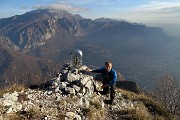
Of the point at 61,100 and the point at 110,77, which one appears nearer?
the point at 61,100

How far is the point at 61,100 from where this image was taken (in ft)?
55.1

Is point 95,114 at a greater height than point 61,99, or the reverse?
point 61,99

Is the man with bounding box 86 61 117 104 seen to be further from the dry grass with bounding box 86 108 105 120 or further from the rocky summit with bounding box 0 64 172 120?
the dry grass with bounding box 86 108 105 120

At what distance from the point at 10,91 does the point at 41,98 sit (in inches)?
92.7

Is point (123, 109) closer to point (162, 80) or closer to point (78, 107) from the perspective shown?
point (78, 107)

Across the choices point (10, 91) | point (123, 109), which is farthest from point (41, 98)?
point (123, 109)

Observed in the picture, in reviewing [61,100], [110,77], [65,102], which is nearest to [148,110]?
[110,77]

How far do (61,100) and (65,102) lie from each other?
416 mm

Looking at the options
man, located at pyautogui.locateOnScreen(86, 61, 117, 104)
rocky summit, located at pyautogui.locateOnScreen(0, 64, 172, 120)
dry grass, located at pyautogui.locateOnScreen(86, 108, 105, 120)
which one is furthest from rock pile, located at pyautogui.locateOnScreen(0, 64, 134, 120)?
man, located at pyautogui.locateOnScreen(86, 61, 117, 104)

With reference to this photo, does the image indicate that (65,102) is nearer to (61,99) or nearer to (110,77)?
(61,99)

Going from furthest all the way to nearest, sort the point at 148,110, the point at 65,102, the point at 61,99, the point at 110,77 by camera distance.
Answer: the point at 148,110, the point at 110,77, the point at 61,99, the point at 65,102

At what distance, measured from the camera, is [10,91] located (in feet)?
59.1

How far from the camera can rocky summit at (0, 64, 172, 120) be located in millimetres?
14352

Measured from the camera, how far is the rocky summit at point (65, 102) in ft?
47.1
